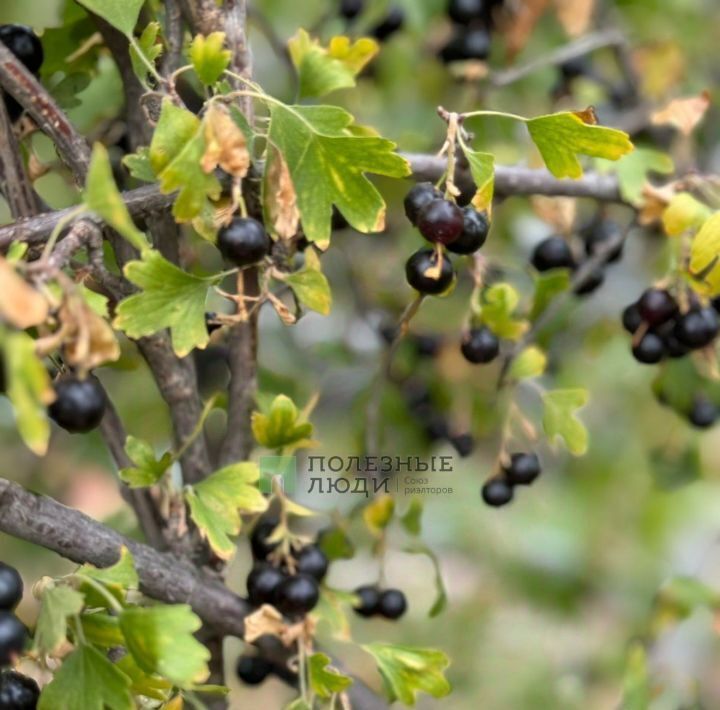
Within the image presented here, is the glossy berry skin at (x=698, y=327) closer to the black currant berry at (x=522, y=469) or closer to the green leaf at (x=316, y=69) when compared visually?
the black currant berry at (x=522, y=469)

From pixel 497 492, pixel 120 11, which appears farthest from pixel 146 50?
pixel 497 492

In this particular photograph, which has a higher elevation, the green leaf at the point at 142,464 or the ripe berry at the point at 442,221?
the ripe berry at the point at 442,221

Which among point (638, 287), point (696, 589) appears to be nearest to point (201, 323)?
point (696, 589)

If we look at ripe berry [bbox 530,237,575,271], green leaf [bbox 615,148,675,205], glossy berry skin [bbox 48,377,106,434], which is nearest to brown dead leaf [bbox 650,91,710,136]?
green leaf [bbox 615,148,675,205]

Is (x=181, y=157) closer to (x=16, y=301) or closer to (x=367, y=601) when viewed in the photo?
(x=16, y=301)

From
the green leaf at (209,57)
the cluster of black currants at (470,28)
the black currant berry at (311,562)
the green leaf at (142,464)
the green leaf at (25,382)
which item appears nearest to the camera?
the green leaf at (25,382)

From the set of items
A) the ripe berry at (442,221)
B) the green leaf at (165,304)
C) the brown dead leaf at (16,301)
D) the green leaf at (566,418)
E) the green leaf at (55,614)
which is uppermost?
the brown dead leaf at (16,301)

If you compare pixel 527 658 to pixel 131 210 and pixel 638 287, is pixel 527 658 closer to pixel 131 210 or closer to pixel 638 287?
pixel 638 287

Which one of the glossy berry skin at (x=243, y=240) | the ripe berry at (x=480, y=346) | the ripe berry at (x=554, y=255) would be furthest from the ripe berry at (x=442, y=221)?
the ripe berry at (x=554, y=255)
